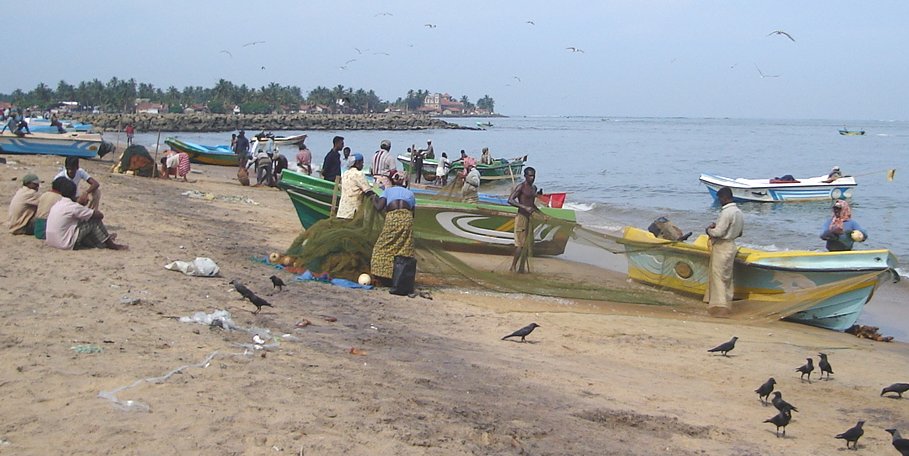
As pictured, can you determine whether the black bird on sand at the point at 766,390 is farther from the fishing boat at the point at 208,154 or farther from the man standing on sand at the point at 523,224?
the fishing boat at the point at 208,154

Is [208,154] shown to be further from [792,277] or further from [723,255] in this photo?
[792,277]

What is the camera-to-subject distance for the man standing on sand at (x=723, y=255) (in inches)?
404

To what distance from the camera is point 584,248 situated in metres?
11.9

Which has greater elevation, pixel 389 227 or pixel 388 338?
pixel 389 227

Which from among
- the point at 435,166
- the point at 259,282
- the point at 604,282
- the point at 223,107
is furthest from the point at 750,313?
the point at 223,107

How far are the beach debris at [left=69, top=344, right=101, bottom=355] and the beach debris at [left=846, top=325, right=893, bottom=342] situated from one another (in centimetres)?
879

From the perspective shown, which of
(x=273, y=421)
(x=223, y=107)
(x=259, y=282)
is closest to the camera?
(x=273, y=421)

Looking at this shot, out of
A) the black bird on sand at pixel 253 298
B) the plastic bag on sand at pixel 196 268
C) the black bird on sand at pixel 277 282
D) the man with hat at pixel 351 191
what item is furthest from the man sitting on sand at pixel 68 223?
the man with hat at pixel 351 191

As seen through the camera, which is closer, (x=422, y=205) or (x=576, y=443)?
(x=576, y=443)

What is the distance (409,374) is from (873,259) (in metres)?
6.85

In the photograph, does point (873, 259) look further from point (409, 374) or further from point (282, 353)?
point (282, 353)

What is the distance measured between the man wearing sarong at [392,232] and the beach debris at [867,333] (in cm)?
557

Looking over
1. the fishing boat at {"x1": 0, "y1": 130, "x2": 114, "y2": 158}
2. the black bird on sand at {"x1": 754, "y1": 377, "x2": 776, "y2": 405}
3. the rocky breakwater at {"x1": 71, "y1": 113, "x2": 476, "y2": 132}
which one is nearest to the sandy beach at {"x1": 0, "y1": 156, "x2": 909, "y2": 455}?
the black bird on sand at {"x1": 754, "y1": 377, "x2": 776, "y2": 405}

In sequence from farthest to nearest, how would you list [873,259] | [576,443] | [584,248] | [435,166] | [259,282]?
[435,166], [584,248], [873,259], [259,282], [576,443]
